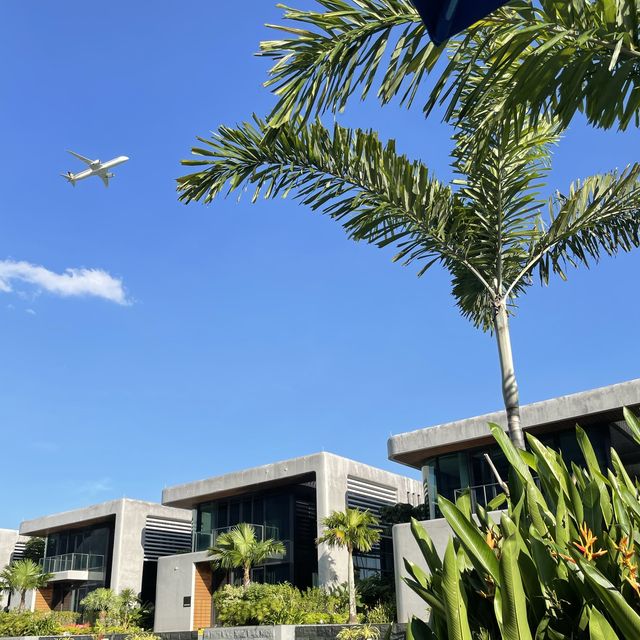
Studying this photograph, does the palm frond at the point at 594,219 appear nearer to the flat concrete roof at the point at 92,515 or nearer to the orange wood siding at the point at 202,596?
the orange wood siding at the point at 202,596

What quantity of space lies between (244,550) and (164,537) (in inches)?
552

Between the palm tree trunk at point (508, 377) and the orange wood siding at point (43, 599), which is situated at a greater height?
the palm tree trunk at point (508, 377)

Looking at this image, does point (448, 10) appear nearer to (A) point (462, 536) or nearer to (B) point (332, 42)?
(A) point (462, 536)

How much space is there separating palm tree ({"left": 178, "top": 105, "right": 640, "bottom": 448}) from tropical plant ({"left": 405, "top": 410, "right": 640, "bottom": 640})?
5.38 metres

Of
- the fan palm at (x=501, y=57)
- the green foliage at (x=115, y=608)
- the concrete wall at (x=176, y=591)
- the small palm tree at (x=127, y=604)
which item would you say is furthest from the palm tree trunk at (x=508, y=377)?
the small palm tree at (x=127, y=604)

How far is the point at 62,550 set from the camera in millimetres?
39719

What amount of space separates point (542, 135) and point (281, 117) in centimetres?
562

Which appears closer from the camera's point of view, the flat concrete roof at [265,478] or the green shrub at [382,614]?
the green shrub at [382,614]

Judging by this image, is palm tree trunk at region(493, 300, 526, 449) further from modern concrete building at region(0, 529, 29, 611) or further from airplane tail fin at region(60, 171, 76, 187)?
modern concrete building at region(0, 529, 29, 611)

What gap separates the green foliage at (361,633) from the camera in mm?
17875

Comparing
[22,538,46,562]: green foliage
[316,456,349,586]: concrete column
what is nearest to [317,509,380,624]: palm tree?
[316,456,349,586]: concrete column

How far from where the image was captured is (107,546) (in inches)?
1459

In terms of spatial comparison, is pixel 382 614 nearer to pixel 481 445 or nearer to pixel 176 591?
pixel 481 445

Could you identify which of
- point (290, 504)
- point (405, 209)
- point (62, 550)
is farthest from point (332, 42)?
point (62, 550)
